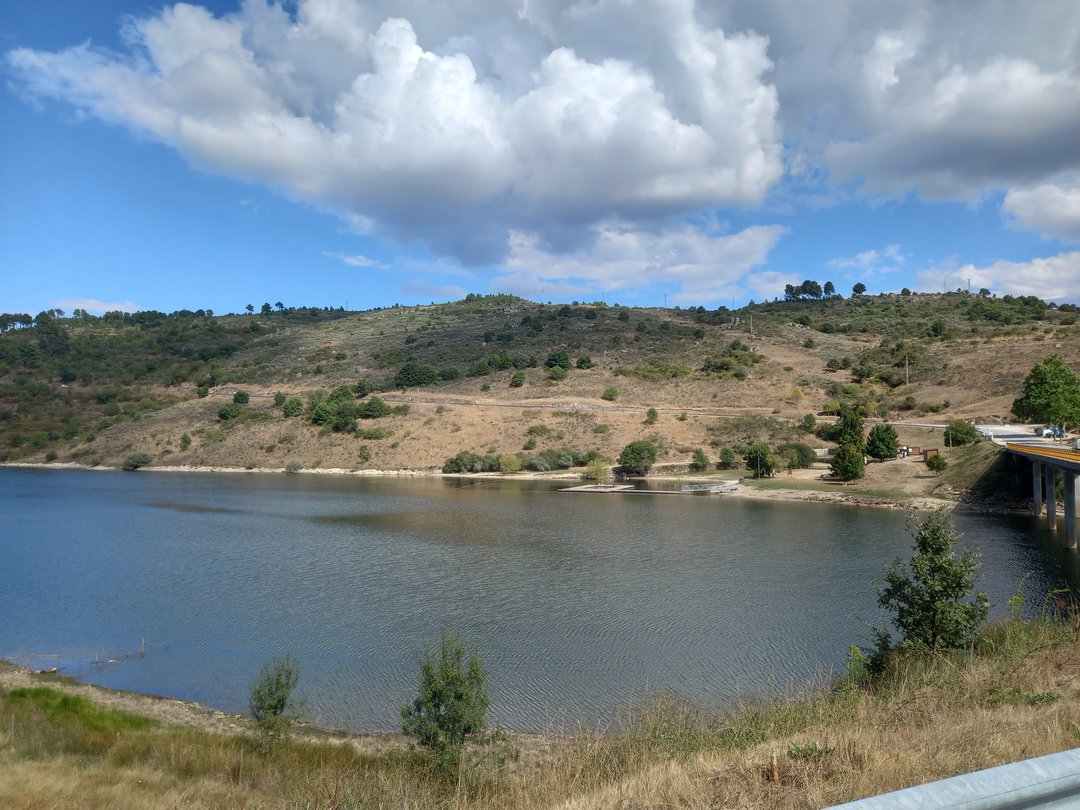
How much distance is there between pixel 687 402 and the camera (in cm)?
8169

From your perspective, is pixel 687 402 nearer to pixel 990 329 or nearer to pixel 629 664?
pixel 990 329

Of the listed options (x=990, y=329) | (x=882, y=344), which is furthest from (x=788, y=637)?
(x=990, y=329)

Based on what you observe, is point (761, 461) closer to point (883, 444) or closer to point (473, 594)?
point (883, 444)

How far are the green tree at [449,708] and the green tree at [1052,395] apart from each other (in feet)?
158

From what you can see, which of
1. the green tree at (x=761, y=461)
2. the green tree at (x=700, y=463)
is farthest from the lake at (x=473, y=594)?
the green tree at (x=700, y=463)

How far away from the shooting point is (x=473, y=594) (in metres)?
25.5

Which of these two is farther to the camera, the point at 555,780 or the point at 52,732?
the point at 52,732

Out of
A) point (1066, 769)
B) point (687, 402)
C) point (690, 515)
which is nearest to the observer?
point (1066, 769)

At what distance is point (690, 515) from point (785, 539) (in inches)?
360

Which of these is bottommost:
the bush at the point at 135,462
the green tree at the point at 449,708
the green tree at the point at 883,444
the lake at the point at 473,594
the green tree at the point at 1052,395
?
the lake at the point at 473,594

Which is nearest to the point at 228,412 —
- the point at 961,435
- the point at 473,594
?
the point at 473,594

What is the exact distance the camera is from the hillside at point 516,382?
243 ft

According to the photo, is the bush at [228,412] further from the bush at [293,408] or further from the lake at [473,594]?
the lake at [473,594]

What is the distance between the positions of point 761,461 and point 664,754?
53765 millimetres
